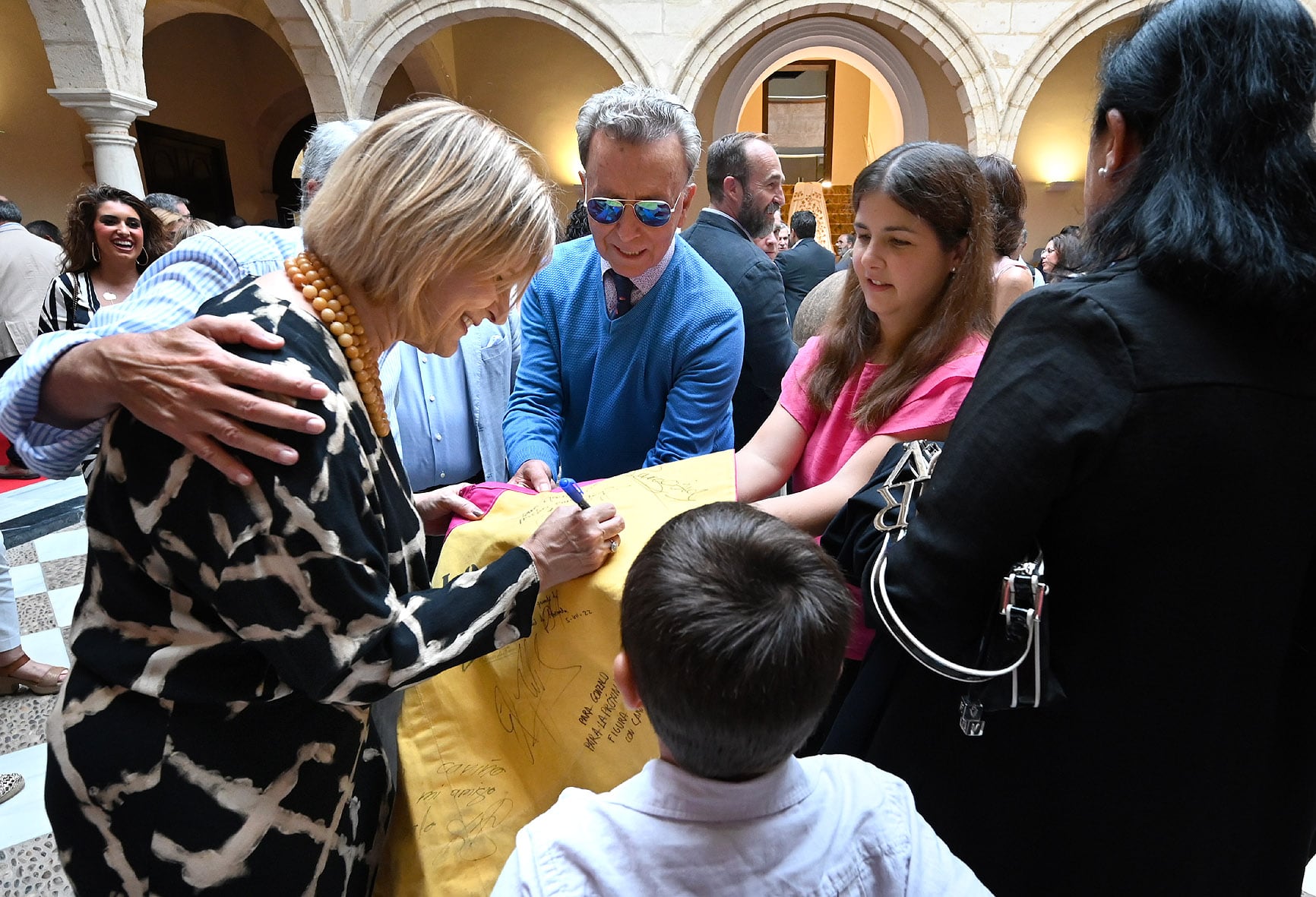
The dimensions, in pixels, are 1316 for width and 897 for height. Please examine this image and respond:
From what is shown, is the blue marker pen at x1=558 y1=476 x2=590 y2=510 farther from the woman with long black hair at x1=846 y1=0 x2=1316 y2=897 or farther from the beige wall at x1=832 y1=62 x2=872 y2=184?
the beige wall at x1=832 y1=62 x2=872 y2=184

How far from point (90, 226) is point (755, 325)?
12.0 ft

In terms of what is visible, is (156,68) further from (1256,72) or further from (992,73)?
(1256,72)

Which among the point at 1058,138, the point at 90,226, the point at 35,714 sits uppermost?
the point at 1058,138

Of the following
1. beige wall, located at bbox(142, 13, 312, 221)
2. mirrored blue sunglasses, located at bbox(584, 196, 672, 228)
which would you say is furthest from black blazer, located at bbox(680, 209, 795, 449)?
beige wall, located at bbox(142, 13, 312, 221)

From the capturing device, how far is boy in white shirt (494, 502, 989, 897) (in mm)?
742

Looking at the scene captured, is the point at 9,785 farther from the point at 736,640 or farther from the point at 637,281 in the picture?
the point at 736,640

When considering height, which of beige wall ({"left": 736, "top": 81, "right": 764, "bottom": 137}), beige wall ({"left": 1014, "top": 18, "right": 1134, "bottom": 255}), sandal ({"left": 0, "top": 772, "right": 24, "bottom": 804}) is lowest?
sandal ({"left": 0, "top": 772, "right": 24, "bottom": 804})

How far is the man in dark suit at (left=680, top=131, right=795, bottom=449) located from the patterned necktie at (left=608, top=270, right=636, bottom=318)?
0.66 meters

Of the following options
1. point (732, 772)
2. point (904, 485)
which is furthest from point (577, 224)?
point (732, 772)

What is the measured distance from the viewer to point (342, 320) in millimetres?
1043

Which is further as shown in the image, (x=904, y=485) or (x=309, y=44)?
(x=309, y=44)

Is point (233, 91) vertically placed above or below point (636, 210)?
above

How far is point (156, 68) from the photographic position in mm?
11203

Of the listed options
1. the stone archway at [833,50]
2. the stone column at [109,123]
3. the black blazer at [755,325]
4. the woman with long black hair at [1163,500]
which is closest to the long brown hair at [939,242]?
the woman with long black hair at [1163,500]
